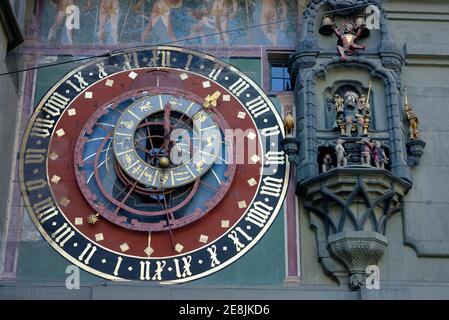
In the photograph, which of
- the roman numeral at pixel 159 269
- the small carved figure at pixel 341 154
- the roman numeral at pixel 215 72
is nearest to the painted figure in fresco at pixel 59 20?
the roman numeral at pixel 215 72

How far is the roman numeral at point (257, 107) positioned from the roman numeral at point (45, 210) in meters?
3.33

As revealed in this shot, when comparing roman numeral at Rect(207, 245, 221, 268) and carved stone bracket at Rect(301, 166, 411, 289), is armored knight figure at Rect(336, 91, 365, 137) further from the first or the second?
roman numeral at Rect(207, 245, 221, 268)

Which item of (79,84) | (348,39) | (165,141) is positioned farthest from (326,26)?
(79,84)

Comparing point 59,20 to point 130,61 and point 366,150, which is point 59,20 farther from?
point 366,150

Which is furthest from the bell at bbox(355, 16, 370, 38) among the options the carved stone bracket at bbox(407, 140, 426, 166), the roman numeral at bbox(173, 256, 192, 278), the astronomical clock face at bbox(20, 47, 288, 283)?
the roman numeral at bbox(173, 256, 192, 278)

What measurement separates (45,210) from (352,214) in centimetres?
444

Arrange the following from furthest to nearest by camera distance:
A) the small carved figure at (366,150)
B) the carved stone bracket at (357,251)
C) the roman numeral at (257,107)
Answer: the roman numeral at (257,107) < the small carved figure at (366,150) < the carved stone bracket at (357,251)

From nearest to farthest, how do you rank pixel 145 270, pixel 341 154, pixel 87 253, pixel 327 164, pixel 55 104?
pixel 145 270, pixel 87 253, pixel 341 154, pixel 327 164, pixel 55 104

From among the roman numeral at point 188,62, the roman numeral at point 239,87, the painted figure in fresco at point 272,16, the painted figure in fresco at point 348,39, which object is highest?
the painted figure in fresco at point 272,16

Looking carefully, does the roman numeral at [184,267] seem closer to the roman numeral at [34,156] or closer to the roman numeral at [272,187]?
the roman numeral at [272,187]

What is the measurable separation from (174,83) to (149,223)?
2.39 metres

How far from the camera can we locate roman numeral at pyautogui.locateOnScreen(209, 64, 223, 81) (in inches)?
576

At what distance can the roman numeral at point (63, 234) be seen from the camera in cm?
1335

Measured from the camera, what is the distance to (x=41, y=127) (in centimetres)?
1420
